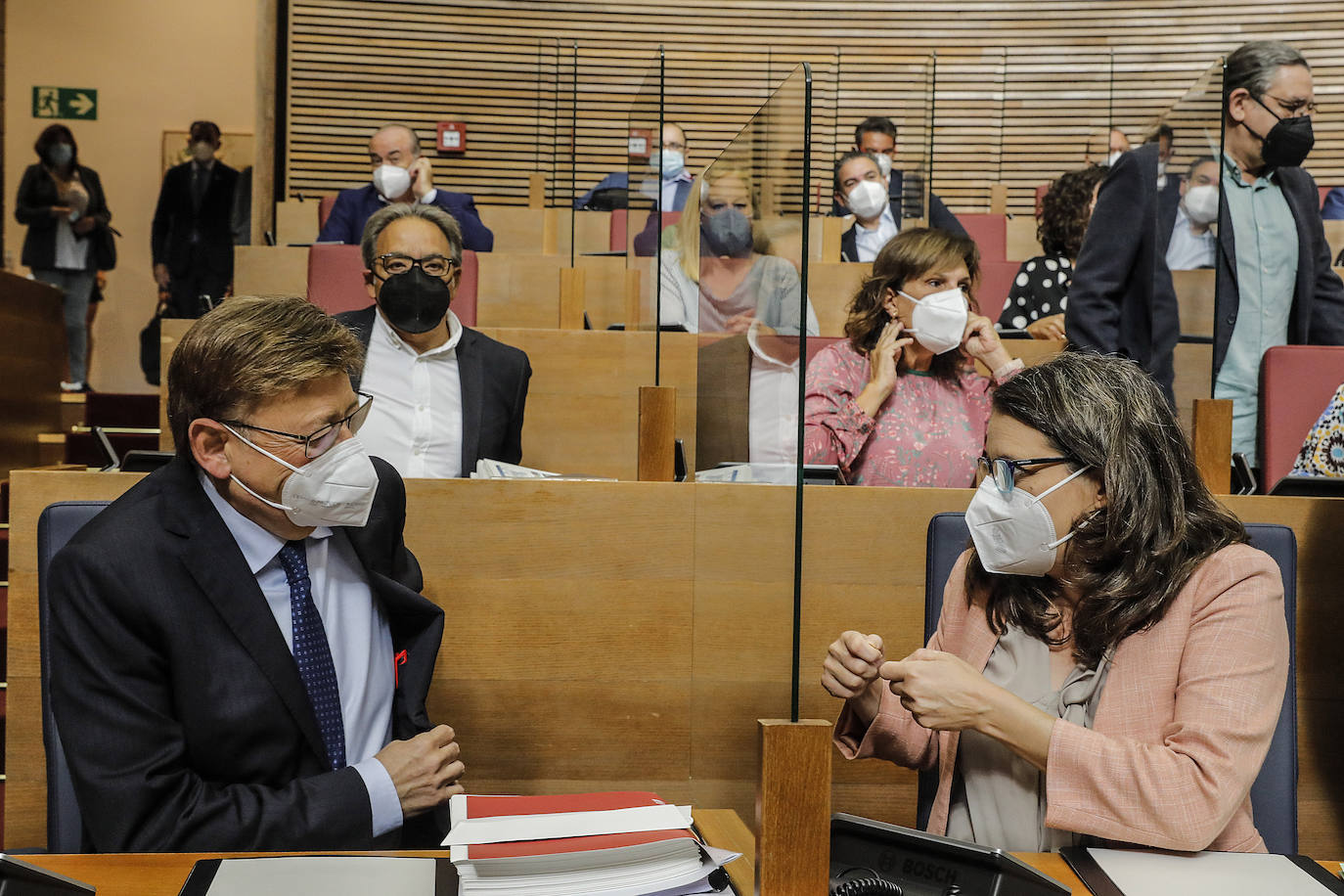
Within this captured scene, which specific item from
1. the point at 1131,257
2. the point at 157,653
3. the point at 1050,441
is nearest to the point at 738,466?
the point at 1050,441

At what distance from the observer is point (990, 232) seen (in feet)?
20.5

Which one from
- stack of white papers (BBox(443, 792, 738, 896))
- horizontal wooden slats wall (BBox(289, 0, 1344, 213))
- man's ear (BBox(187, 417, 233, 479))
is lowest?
stack of white papers (BBox(443, 792, 738, 896))

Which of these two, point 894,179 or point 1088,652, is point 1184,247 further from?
point 894,179

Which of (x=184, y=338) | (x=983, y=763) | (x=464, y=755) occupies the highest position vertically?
(x=184, y=338)

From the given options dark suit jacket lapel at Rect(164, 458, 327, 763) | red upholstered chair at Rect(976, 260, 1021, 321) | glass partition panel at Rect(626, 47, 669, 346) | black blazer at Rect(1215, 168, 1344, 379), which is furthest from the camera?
red upholstered chair at Rect(976, 260, 1021, 321)

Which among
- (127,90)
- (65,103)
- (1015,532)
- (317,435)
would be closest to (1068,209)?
(1015,532)

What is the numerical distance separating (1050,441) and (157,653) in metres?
1.02

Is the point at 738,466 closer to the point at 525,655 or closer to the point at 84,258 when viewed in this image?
the point at 525,655

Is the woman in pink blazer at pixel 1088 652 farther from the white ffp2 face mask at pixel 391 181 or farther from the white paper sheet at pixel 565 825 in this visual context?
the white ffp2 face mask at pixel 391 181

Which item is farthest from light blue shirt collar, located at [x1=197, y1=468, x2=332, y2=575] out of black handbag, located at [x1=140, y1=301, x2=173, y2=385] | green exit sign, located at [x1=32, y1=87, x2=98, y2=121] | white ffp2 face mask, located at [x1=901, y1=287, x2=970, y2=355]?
green exit sign, located at [x1=32, y1=87, x2=98, y2=121]

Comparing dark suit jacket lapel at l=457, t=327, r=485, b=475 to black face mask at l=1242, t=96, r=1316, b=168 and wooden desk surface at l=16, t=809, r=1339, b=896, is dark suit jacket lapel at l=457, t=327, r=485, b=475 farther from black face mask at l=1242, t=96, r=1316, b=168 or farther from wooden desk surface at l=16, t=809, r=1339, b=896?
black face mask at l=1242, t=96, r=1316, b=168

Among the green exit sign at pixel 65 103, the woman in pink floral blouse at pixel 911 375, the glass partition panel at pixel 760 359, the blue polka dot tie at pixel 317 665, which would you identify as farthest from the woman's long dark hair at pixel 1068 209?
the green exit sign at pixel 65 103

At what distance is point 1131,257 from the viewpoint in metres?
2.56

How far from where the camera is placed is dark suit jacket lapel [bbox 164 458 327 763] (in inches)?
50.4
